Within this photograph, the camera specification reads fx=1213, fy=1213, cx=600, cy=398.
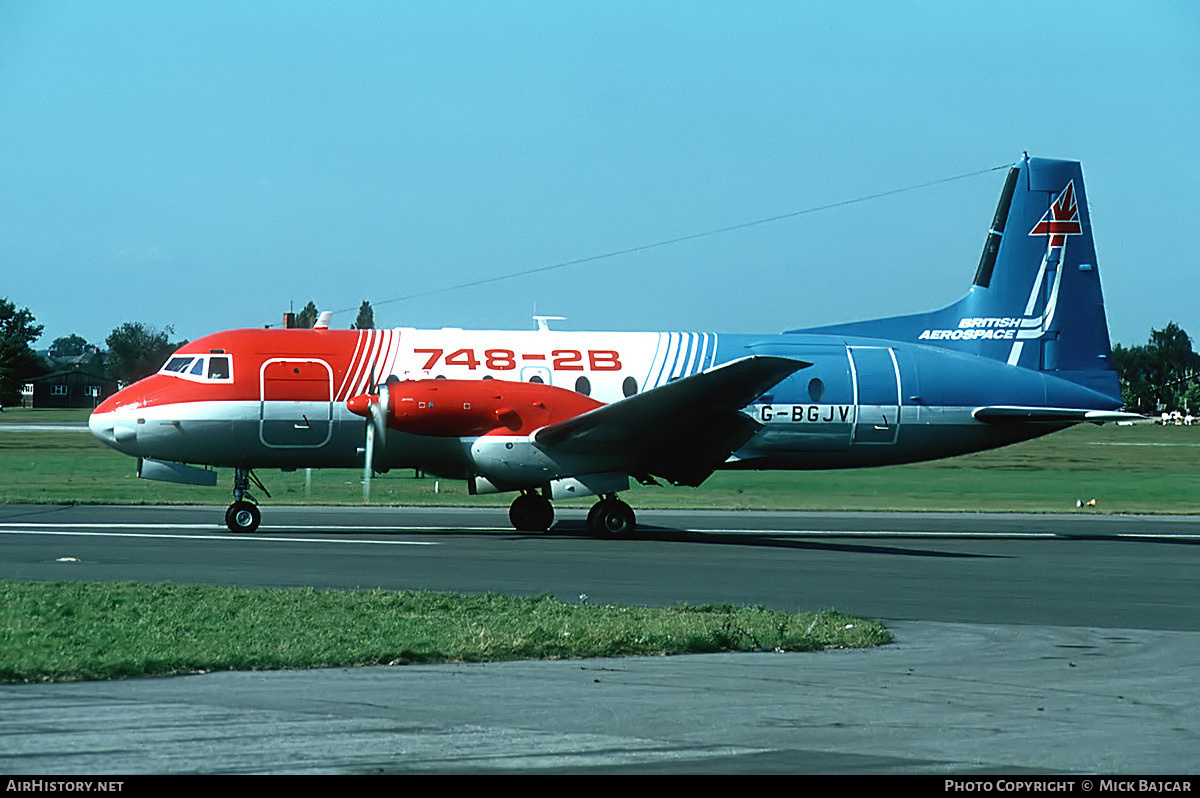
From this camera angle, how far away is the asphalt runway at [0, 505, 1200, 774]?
638cm

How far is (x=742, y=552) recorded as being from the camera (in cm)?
1920

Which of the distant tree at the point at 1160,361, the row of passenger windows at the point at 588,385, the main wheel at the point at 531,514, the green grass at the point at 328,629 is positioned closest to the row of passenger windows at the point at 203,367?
the row of passenger windows at the point at 588,385

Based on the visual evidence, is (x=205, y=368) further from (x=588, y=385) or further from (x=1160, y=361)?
(x=1160, y=361)

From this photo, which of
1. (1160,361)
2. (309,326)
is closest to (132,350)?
(309,326)

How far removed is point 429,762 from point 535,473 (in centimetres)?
1543

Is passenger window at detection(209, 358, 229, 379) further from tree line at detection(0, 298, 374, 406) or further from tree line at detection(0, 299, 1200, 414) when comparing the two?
tree line at detection(0, 298, 374, 406)

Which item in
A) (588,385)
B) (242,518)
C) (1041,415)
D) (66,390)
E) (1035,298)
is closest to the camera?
(242,518)

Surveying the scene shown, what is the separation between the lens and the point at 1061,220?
85.1 feet

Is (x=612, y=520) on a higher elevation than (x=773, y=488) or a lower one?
lower

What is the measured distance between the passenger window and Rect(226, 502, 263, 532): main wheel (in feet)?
7.89

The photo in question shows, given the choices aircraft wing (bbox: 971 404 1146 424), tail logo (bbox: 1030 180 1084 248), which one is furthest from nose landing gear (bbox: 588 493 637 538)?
tail logo (bbox: 1030 180 1084 248)

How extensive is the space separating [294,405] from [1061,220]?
16.4 metres

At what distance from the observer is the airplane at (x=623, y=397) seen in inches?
844

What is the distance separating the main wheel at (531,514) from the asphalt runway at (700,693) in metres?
4.97
